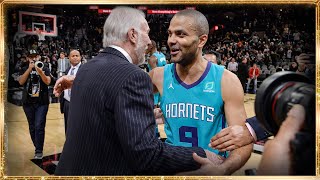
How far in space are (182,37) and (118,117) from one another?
92 cm

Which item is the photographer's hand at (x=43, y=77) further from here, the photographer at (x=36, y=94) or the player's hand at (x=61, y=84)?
the player's hand at (x=61, y=84)

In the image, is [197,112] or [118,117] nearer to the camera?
[118,117]

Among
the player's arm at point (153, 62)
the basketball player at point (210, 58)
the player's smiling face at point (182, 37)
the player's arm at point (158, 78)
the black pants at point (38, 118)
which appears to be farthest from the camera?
the player's arm at point (153, 62)

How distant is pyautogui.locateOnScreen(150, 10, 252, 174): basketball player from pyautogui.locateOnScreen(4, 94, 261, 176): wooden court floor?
126 mm

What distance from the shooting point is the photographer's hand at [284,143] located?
2.42ft

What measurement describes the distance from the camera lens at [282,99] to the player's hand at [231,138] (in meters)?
1.04

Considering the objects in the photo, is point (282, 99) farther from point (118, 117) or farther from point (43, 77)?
point (43, 77)

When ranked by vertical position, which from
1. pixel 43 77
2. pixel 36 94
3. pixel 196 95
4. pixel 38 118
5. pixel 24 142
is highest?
Answer: pixel 196 95

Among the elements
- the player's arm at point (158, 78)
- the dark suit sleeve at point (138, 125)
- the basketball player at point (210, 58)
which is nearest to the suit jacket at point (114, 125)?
the dark suit sleeve at point (138, 125)

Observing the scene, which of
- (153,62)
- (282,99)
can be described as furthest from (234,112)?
(153,62)

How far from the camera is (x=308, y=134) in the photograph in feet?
2.49

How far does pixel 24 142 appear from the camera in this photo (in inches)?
171

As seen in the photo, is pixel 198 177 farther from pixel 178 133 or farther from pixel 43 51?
pixel 43 51

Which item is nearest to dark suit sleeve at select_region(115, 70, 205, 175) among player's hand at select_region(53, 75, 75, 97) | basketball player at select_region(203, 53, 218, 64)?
player's hand at select_region(53, 75, 75, 97)
